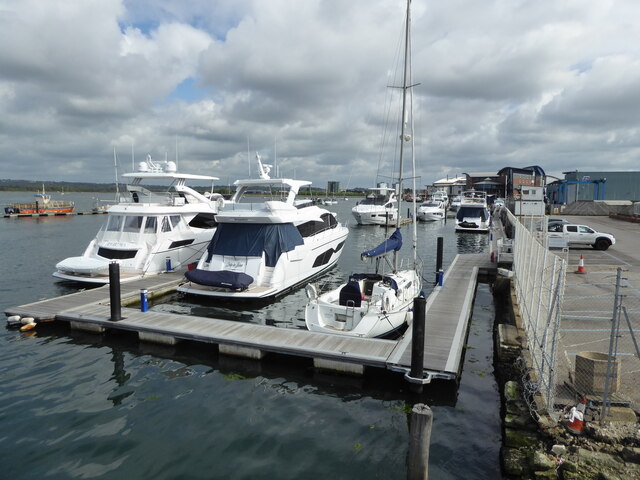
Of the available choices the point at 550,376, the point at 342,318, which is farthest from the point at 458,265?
the point at 550,376

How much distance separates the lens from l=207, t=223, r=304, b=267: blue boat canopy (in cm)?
1608

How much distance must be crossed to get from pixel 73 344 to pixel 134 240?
306 inches

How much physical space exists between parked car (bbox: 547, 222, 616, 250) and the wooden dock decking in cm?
1359

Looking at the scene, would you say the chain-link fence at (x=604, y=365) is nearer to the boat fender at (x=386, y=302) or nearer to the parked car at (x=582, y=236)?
the boat fender at (x=386, y=302)

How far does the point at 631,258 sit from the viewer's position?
2097 cm

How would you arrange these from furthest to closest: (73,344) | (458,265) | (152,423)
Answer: (458,265)
(73,344)
(152,423)

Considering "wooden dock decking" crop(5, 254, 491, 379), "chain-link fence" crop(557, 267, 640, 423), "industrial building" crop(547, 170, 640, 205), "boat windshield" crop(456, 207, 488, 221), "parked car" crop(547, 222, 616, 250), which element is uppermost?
"industrial building" crop(547, 170, 640, 205)

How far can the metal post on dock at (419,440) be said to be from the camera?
542cm

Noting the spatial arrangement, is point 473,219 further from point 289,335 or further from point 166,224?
point 289,335

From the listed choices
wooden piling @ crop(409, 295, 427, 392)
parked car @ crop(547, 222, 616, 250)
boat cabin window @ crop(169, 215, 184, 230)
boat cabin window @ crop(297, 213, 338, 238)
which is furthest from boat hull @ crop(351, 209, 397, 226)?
wooden piling @ crop(409, 295, 427, 392)

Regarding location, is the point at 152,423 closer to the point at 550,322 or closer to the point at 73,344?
the point at 73,344

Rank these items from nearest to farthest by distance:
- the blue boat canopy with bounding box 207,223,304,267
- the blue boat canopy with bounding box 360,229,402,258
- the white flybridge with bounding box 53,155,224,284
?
1. the blue boat canopy with bounding box 360,229,402,258
2. the blue boat canopy with bounding box 207,223,304,267
3. the white flybridge with bounding box 53,155,224,284

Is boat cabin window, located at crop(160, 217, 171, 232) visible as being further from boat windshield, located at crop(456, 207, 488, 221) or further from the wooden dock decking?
boat windshield, located at crop(456, 207, 488, 221)

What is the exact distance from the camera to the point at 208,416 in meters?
8.08
